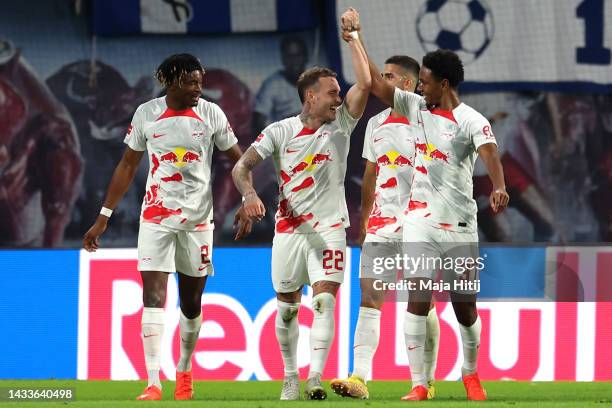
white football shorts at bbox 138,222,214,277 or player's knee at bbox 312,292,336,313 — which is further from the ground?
white football shorts at bbox 138,222,214,277

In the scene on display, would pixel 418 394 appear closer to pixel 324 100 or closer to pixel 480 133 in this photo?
pixel 480 133

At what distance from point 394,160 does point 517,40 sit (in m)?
5.59

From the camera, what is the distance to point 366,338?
6.81 metres

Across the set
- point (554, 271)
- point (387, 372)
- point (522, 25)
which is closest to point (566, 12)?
point (522, 25)

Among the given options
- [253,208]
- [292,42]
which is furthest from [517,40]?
[253,208]

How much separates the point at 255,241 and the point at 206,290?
3426 mm

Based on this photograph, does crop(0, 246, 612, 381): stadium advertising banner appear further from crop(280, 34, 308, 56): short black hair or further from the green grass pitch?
crop(280, 34, 308, 56): short black hair

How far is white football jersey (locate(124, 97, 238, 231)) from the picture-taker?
6.98m

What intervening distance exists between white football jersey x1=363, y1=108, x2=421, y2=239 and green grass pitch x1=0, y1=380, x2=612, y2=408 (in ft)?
2.87

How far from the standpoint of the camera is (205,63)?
1273 centimetres

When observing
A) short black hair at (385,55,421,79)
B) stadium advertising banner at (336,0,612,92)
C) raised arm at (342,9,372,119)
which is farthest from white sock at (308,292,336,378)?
stadium advertising banner at (336,0,612,92)

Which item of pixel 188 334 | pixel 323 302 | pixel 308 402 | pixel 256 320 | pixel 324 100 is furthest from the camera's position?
pixel 256 320

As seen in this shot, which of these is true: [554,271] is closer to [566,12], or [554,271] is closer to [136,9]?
[566,12]

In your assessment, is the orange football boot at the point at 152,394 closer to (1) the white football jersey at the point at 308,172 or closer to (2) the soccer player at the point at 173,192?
(2) the soccer player at the point at 173,192
